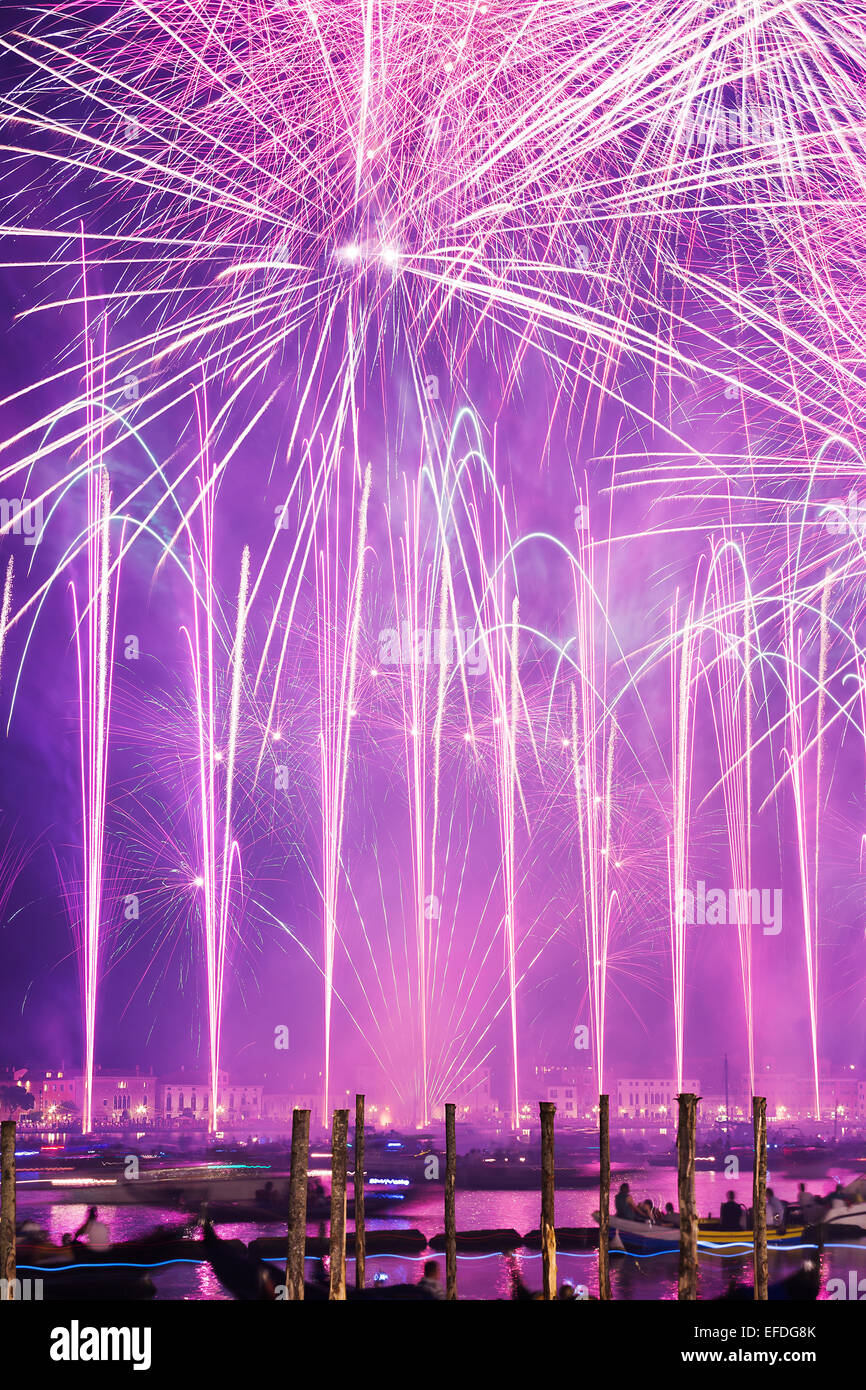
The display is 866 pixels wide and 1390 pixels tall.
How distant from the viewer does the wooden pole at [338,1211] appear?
22.6m

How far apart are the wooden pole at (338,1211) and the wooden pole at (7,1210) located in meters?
5.30

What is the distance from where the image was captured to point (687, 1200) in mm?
21750

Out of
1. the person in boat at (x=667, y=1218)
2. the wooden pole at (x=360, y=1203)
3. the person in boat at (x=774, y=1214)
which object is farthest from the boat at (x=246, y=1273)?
the person in boat at (x=774, y=1214)

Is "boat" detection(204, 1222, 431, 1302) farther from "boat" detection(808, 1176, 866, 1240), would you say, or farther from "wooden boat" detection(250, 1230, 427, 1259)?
"boat" detection(808, 1176, 866, 1240)

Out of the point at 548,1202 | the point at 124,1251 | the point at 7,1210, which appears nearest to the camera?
the point at 7,1210

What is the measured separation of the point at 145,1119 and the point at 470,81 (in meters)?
106

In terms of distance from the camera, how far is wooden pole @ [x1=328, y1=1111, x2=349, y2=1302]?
22.6 meters

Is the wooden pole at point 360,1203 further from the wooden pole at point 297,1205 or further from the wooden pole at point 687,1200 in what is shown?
the wooden pole at point 687,1200

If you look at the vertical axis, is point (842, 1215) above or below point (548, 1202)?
below

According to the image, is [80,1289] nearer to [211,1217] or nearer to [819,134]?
[211,1217]

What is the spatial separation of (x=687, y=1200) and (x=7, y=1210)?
11.4 meters

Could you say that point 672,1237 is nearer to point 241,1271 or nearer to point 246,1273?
point 246,1273

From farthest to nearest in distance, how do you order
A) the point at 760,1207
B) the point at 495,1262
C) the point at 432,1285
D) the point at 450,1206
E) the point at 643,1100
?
the point at 643,1100, the point at 495,1262, the point at 432,1285, the point at 450,1206, the point at 760,1207

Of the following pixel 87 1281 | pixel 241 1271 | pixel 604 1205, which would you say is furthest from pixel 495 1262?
pixel 604 1205
